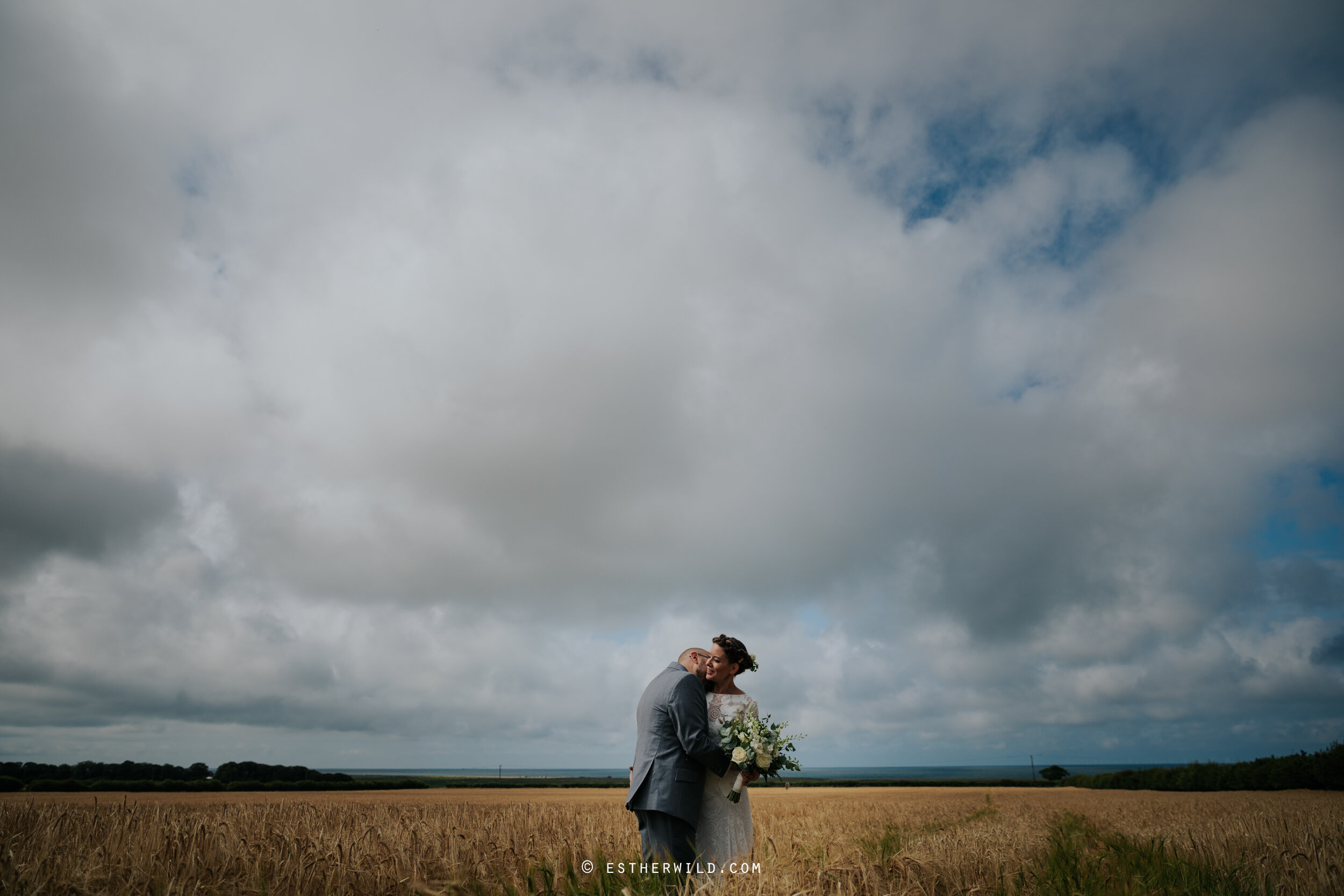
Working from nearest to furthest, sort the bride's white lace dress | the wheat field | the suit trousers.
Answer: the wheat field, the suit trousers, the bride's white lace dress

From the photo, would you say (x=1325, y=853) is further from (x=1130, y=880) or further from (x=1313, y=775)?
(x=1313, y=775)

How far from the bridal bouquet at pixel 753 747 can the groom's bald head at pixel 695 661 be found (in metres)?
0.57

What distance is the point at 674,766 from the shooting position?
6000 millimetres

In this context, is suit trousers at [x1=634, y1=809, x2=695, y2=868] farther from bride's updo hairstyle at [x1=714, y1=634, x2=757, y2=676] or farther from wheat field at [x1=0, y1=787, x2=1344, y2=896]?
bride's updo hairstyle at [x1=714, y1=634, x2=757, y2=676]

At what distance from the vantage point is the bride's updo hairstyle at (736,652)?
662 centimetres

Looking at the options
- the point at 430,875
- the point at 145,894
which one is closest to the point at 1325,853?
the point at 430,875

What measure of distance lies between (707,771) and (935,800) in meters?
33.2

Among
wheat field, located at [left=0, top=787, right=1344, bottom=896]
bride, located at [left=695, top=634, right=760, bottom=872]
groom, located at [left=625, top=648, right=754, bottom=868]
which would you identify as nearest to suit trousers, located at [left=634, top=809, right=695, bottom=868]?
groom, located at [left=625, top=648, right=754, bottom=868]

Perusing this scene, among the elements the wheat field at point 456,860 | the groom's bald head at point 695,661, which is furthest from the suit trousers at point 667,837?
the groom's bald head at point 695,661

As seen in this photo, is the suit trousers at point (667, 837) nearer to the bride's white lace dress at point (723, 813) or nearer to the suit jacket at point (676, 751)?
the suit jacket at point (676, 751)

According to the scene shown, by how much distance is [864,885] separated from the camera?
4219 millimetres

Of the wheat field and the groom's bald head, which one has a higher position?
the groom's bald head

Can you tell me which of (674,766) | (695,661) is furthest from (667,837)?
(695,661)

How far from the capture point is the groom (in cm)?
588
